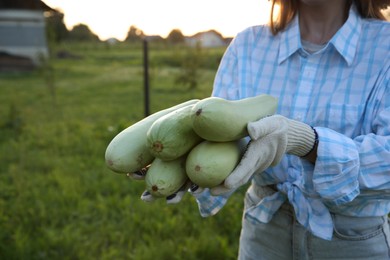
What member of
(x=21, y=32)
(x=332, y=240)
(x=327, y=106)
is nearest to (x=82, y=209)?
(x=332, y=240)

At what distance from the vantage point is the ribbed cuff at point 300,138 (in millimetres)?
1367

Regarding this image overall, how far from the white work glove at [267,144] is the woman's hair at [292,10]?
2.26 ft

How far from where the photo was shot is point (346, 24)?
5.80ft

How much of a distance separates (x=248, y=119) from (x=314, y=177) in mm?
346

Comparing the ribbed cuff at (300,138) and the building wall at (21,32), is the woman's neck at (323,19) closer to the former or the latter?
the ribbed cuff at (300,138)

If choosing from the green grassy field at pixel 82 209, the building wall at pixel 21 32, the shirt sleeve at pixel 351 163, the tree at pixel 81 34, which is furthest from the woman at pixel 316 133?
the tree at pixel 81 34

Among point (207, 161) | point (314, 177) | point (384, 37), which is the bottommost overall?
point (314, 177)

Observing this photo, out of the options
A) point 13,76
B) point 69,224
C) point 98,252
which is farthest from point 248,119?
point 13,76

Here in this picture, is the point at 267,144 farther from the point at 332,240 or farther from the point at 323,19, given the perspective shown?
the point at 323,19

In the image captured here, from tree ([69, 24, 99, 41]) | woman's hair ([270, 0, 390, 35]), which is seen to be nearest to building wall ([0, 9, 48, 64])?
tree ([69, 24, 99, 41])

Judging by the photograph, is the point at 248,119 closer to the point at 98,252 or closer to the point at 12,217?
the point at 98,252

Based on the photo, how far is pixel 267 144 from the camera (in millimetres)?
1317

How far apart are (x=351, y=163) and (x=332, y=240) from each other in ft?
1.36

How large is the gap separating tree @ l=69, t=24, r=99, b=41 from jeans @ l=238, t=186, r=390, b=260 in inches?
1505
